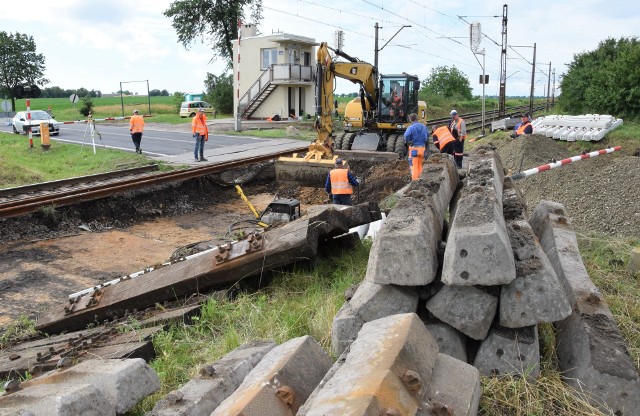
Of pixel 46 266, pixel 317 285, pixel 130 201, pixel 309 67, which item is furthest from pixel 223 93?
pixel 317 285

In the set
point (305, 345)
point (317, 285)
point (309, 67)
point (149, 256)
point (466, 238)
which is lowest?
point (149, 256)

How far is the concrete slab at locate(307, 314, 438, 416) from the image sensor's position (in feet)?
7.36

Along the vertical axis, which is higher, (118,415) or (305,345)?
(305,345)

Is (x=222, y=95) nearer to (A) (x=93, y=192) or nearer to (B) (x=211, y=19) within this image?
(B) (x=211, y=19)

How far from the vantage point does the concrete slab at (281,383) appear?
8.27 feet

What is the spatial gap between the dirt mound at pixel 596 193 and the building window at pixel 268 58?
29.4m

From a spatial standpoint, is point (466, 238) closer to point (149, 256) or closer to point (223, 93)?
point (149, 256)

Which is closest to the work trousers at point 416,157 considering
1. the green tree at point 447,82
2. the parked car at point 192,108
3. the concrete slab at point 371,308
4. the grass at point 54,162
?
the grass at point 54,162

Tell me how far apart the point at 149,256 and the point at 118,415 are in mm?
6539

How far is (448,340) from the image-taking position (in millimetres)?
3482

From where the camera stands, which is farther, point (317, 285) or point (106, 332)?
point (317, 285)

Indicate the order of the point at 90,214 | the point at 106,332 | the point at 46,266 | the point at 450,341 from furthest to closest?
the point at 90,214 → the point at 46,266 → the point at 106,332 → the point at 450,341

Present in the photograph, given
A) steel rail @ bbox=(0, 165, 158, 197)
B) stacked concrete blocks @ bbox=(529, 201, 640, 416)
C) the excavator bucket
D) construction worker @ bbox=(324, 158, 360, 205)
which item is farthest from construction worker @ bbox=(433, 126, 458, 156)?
stacked concrete blocks @ bbox=(529, 201, 640, 416)

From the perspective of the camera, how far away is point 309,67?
134ft
